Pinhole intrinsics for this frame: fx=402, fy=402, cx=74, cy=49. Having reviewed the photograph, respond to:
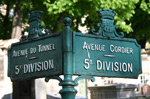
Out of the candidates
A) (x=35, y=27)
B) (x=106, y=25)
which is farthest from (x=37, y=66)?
(x=106, y=25)

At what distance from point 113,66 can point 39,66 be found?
0.74m

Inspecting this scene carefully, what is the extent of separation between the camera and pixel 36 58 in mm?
4047

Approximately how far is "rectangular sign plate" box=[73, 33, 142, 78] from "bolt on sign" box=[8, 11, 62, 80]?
0.63 feet

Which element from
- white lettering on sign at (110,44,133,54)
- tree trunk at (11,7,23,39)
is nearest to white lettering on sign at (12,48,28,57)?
white lettering on sign at (110,44,133,54)

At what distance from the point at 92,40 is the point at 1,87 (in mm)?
14329

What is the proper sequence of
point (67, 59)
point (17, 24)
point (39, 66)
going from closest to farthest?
1. point (67, 59)
2. point (39, 66)
3. point (17, 24)

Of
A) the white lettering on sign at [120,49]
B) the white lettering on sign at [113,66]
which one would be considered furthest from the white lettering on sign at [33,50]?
the white lettering on sign at [120,49]

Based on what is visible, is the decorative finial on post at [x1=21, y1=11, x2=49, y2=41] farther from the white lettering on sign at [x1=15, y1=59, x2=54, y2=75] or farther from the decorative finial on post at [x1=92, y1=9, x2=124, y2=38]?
the decorative finial on post at [x1=92, y1=9, x2=124, y2=38]

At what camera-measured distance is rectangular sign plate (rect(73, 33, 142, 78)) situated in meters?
3.87

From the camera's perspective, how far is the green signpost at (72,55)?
3809mm

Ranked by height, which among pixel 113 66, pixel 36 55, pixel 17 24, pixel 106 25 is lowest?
pixel 113 66

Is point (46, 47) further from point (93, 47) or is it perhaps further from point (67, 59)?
point (93, 47)

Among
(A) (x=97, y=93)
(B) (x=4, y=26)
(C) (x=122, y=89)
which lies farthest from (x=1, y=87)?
(B) (x=4, y=26)

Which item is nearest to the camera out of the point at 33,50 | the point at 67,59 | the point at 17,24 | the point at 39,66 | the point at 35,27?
the point at 67,59
